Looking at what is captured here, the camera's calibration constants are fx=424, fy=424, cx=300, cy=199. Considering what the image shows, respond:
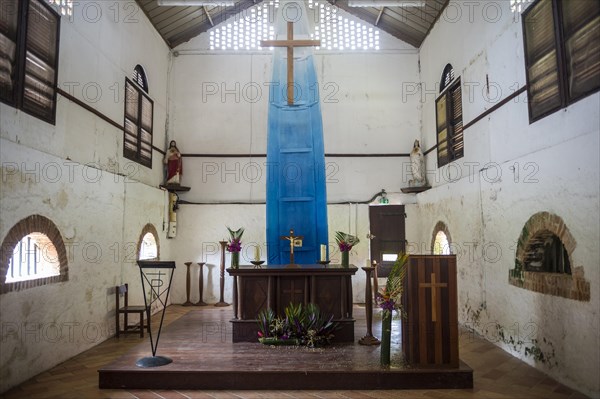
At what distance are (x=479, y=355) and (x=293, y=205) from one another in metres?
3.41

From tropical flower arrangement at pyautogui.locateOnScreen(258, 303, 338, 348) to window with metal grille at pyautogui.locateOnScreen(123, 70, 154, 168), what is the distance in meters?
4.18

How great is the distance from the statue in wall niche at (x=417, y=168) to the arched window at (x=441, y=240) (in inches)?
50.8

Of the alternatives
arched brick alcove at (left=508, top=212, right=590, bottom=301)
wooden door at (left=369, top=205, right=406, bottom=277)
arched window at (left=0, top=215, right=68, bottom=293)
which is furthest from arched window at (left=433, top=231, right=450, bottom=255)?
arched window at (left=0, top=215, right=68, bottom=293)

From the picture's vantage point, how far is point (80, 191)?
5785mm

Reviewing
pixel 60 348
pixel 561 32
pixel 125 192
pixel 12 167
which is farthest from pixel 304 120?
pixel 60 348

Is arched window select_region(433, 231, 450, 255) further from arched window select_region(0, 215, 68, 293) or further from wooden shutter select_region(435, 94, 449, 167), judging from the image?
arched window select_region(0, 215, 68, 293)

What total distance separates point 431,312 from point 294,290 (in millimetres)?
1912

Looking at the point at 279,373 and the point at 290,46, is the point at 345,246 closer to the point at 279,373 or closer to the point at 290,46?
the point at 279,373

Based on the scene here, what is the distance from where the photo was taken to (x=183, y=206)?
992 cm

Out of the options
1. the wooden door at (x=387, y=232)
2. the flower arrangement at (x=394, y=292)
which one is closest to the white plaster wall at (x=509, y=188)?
the wooden door at (x=387, y=232)

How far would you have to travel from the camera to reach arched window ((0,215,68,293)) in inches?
173

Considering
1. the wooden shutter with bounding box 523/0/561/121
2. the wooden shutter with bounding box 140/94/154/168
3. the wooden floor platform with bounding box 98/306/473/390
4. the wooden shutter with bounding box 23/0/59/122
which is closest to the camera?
the wooden floor platform with bounding box 98/306/473/390

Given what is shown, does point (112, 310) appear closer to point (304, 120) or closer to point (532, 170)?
point (304, 120)

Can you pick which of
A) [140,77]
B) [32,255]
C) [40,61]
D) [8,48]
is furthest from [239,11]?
[32,255]
